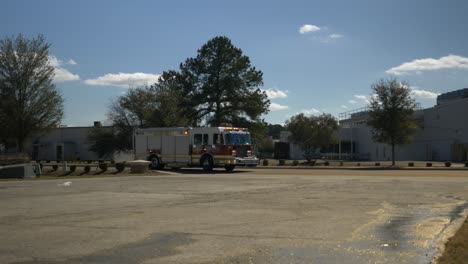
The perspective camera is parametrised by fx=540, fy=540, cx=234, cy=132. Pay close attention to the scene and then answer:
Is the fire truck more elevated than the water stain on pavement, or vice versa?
the fire truck

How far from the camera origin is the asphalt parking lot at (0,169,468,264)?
25.7ft

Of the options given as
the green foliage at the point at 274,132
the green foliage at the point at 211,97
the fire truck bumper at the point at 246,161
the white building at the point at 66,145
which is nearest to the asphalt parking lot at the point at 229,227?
the fire truck bumper at the point at 246,161

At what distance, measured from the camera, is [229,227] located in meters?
10.4

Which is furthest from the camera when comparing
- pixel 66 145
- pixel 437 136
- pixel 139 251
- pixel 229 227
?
pixel 66 145

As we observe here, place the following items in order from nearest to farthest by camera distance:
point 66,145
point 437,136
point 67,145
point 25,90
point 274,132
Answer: point 25,90
point 437,136
point 66,145
point 67,145
point 274,132

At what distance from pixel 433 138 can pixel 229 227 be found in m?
61.8

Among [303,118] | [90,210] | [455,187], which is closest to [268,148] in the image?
[303,118]

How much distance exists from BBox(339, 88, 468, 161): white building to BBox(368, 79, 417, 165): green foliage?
13.8 meters

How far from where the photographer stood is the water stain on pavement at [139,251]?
24.7 ft

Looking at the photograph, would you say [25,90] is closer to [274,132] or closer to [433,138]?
[433,138]

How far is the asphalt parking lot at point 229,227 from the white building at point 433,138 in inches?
1873

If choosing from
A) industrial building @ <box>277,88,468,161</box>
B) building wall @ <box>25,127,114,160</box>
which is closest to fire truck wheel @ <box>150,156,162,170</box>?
industrial building @ <box>277,88,468,161</box>

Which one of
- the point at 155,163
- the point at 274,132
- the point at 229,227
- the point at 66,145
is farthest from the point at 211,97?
the point at 274,132

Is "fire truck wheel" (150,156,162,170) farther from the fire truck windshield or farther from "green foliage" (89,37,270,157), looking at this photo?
"green foliage" (89,37,270,157)
